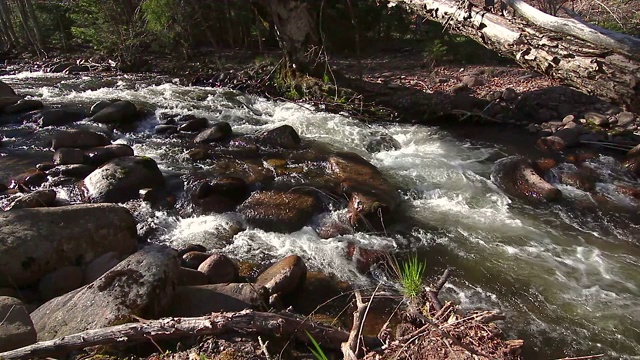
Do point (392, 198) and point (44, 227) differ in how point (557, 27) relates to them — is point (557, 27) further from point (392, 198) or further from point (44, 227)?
point (44, 227)

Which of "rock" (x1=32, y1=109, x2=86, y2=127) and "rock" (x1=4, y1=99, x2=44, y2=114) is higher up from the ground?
"rock" (x1=4, y1=99, x2=44, y2=114)

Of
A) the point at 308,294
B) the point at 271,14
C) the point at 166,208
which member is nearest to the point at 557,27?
the point at 308,294

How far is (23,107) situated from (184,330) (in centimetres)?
986

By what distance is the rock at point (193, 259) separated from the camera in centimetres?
531

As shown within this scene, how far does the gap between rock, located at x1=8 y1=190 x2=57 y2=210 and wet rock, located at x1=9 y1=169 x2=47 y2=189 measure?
2.35 feet

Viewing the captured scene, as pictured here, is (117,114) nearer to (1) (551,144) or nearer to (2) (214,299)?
(2) (214,299)

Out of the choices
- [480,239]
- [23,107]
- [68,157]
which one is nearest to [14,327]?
[480,239]

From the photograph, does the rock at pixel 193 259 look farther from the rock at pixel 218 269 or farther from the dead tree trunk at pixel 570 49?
the dead tree trunk at pixel 570 49

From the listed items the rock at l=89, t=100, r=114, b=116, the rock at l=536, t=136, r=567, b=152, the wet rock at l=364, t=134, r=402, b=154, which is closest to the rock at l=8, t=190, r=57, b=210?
the rock at l=89, t=100, r=114, b=116

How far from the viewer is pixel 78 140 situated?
28.2 ft

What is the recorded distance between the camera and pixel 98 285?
Answer: 3.73m

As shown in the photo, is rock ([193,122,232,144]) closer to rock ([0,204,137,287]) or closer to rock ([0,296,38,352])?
rock ([0,204,137,287])

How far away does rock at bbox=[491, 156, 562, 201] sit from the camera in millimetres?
7148

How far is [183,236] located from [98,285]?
2.60 metres
